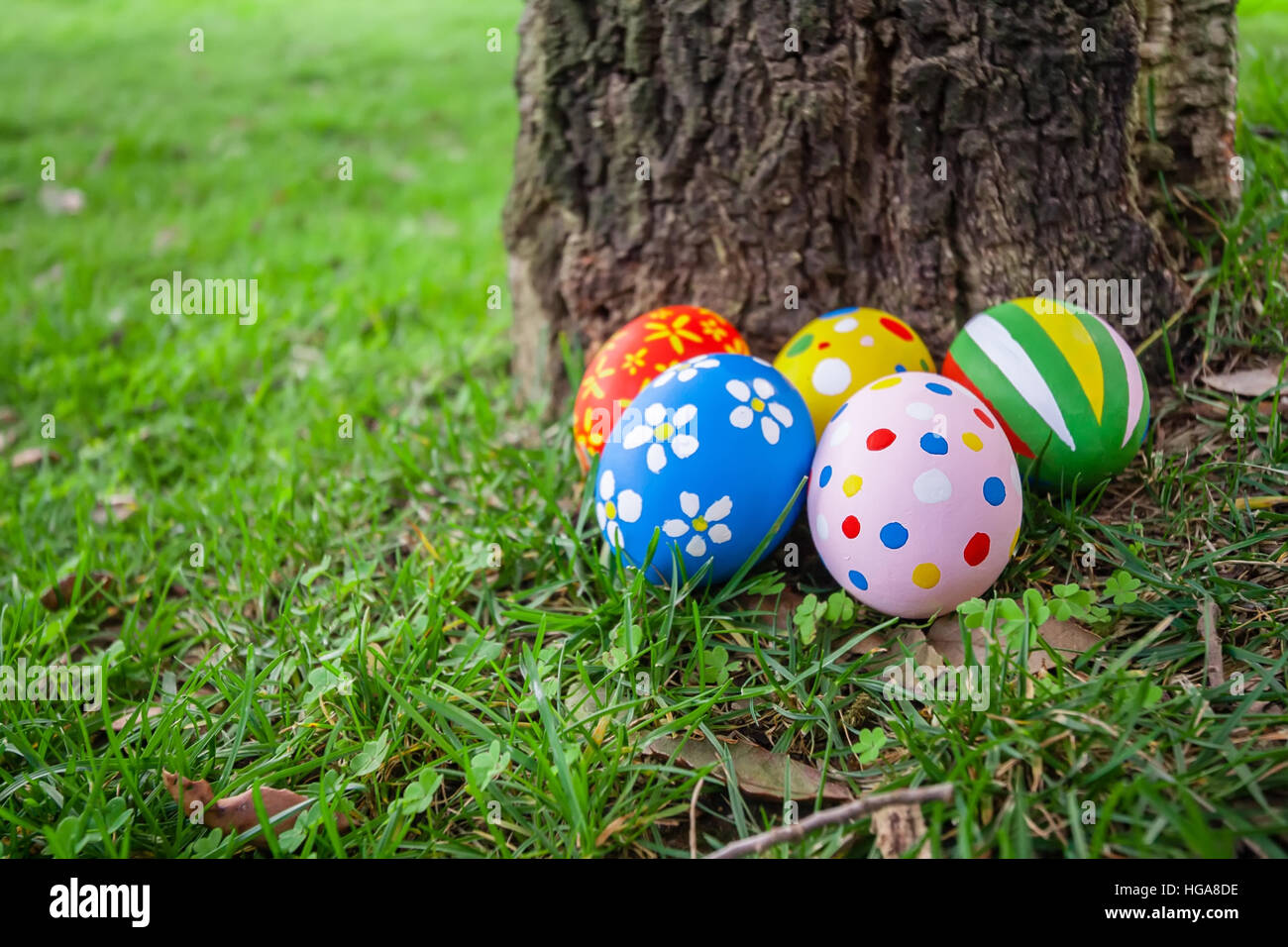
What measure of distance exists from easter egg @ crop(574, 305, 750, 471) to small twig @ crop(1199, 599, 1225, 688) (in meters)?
1.26

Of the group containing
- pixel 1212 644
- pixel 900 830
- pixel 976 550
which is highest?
pixel 976 550

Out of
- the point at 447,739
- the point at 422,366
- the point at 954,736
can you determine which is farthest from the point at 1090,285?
the point at 422,366

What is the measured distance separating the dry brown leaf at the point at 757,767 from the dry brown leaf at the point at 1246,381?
1.54 meters

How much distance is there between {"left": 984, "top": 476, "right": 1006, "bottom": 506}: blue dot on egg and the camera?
184cm

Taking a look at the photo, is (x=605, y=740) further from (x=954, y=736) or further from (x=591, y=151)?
(x=591, y=151)

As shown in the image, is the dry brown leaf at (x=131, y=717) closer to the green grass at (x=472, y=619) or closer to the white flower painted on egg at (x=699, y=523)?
the green grass at (x=472, y=619)

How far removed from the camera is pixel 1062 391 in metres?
2.06

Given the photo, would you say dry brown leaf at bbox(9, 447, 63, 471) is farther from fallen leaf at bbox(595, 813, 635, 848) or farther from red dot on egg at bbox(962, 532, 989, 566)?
red dot on egg at bbox(962, 532, 989, 566)

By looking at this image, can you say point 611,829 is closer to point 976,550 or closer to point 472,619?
point 472,619

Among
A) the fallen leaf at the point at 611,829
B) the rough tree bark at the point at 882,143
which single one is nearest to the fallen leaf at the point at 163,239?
the rough tree bark at the point at 882,143

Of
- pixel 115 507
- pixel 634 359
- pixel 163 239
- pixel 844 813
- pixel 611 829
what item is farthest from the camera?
pixel 163 239

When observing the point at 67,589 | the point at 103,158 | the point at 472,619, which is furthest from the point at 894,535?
the point at 103,158

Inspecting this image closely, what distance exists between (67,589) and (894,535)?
2.30m
